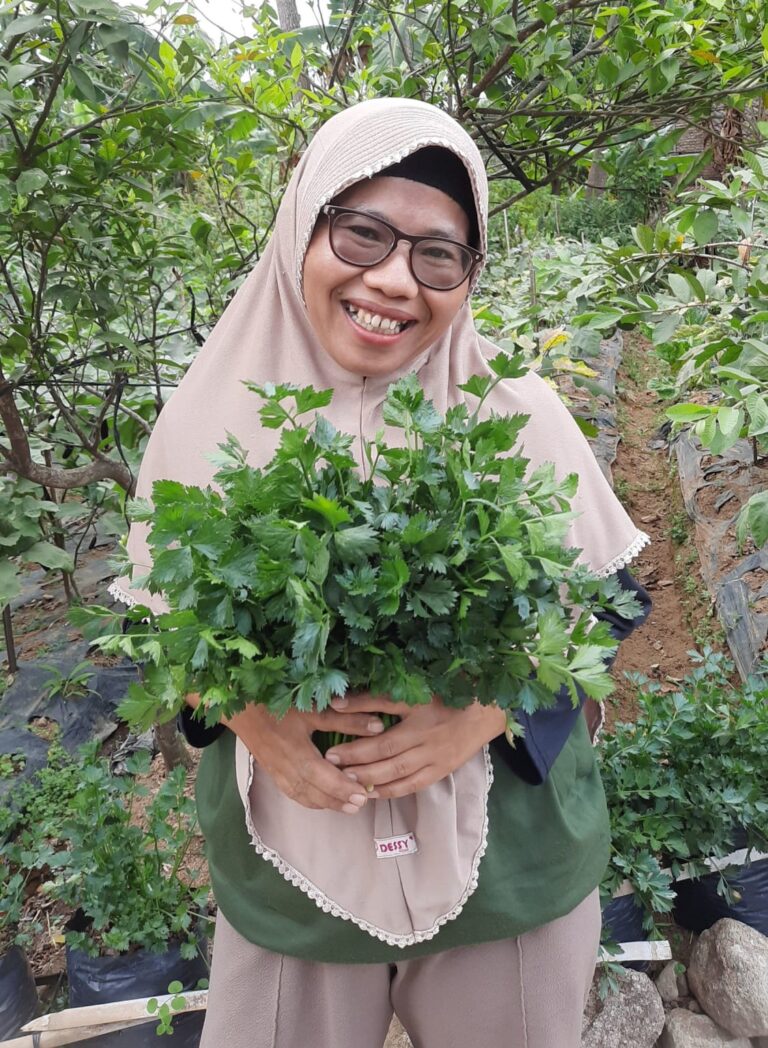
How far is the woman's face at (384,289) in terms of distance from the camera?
1150mm

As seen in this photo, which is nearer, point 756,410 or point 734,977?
point 756,410

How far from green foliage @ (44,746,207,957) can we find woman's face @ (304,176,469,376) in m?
1.35

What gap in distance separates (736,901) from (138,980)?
1.50m

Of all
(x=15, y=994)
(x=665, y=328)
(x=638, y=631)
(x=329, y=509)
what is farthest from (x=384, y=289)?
(x=638, y=631)

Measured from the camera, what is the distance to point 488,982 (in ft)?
3.89

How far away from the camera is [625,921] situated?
212cm

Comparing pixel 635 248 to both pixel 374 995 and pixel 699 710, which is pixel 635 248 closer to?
pixel 699 710

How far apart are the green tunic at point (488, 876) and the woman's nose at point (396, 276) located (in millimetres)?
690

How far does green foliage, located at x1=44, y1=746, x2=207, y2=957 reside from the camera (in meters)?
1.94

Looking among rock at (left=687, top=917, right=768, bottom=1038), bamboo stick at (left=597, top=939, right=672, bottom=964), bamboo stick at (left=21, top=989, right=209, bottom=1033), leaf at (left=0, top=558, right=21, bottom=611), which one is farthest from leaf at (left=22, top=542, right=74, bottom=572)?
rock at (left=687, top=917, right=768, bottom=1038)

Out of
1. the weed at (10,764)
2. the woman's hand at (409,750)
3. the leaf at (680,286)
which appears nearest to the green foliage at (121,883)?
the weed at (10,764)

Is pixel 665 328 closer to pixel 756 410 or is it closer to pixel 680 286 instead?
pixel 680 286

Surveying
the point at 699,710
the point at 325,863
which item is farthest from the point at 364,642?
the point at 699,710

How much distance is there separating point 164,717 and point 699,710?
1652mm
